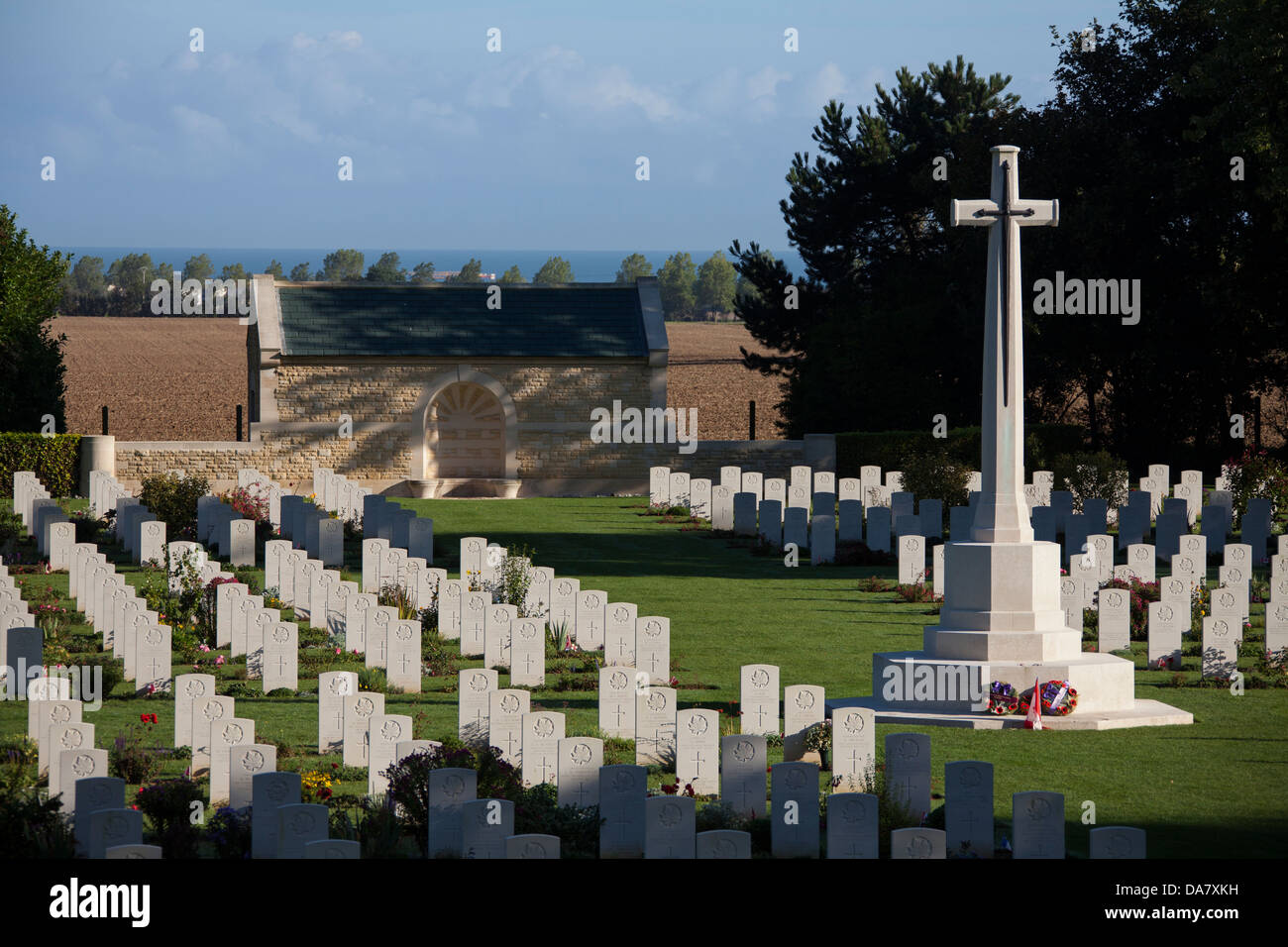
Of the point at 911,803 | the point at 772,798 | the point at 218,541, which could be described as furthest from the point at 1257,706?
the point at 218,541

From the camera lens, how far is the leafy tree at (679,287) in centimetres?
13050

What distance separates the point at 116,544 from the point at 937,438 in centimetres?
1582

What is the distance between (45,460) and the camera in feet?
94.9

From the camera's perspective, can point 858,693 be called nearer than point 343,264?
Yes

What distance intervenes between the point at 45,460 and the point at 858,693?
2044 cm

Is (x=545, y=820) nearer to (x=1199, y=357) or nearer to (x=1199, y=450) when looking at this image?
(x=1199, y=357)

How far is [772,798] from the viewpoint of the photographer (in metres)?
8.77

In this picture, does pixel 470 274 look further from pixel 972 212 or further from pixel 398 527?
pixel 972 212

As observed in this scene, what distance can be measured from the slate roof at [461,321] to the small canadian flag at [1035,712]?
19971 mm

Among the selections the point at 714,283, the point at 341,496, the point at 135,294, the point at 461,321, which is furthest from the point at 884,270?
the point at 714,283

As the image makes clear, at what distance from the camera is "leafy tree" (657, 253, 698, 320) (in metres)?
130

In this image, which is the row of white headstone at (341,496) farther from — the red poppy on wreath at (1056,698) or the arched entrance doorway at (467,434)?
the red poppy on wreath at (1056,698)

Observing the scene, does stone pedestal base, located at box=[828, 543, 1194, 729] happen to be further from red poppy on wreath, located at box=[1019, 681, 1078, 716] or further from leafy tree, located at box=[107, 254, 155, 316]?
leafy tree, located at box=[107, 254, 155, 316]

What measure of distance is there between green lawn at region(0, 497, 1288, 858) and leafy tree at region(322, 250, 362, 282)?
117m
